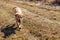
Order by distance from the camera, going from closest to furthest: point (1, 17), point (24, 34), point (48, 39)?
point (48, 39)
point (24, 34)
point (1, 17)

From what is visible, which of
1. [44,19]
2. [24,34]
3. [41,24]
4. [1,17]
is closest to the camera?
[24,34]

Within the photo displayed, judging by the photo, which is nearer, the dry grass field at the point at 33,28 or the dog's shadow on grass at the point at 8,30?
the dry grass field at the point at 33,28

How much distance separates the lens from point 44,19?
2028 cm

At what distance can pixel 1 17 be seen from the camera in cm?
2164

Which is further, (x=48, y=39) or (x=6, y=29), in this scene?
(x=6, y=29)

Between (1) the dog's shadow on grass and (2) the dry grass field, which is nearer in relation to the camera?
(2) the dry grass field

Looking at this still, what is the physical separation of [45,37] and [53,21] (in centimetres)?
447

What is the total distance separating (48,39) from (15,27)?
4239mm

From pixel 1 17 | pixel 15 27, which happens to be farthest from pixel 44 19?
pixel 1 17

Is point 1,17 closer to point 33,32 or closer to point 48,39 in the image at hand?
point 33,32

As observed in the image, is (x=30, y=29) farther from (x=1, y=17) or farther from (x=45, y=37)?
(x=1, y=17)

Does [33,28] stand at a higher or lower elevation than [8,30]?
higher

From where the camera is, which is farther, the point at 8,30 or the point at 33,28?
the point at 8,30

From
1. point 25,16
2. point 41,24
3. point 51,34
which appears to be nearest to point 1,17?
point 25,16
